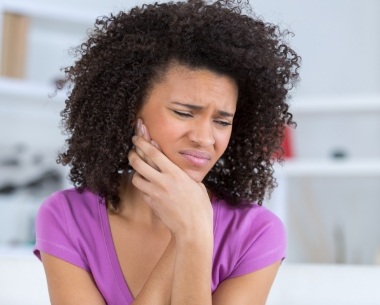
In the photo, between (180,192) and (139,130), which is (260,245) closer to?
(180,192)

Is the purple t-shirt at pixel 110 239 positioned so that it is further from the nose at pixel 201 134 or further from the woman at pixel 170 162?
the nose at pixel 201 134

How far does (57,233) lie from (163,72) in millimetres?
421

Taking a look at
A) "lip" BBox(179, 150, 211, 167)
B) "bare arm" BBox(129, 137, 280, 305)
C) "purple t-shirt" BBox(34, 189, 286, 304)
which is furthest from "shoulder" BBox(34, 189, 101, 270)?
"lip" BBox(179, 150, 211, 167)

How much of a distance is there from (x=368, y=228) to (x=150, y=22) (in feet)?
9.59

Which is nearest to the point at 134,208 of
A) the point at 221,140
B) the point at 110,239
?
the point at 110,239

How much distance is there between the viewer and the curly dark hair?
1.63 meters

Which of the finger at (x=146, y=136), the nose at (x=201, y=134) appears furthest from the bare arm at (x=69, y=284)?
the nose at (x=201, y=134)

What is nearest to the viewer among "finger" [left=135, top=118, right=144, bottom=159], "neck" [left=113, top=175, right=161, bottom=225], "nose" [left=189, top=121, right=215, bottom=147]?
"nose" [left=189, top=121, right=215, bottom=147]

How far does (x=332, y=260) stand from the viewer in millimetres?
4262

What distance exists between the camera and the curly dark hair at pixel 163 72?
163 centimetres

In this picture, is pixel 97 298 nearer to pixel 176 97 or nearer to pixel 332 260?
pixel 176 97

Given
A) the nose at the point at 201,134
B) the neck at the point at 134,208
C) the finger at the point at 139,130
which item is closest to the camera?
the nose at the point at 201,134

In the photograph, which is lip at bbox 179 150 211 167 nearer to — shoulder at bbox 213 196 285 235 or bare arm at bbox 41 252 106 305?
shoulder at bbox 213 196 285 235

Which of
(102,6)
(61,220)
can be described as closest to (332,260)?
(102,6)
